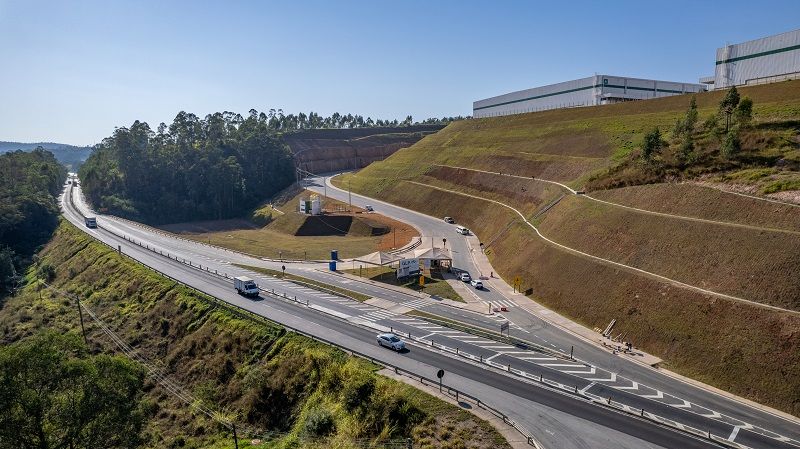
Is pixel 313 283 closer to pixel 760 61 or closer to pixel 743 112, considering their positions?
pixel 743 112

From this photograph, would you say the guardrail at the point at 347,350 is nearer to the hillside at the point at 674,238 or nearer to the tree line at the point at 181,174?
the hillside at the point at 674,238

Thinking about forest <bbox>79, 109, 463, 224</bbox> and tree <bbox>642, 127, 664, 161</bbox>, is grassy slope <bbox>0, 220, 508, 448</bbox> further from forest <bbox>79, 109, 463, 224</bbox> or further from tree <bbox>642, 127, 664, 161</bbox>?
forest <bbox>79, 109, 463, 224</bbox>

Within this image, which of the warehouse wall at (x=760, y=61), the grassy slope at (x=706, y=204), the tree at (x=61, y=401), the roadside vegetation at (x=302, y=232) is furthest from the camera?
the roadside vegetation at (x=302, y=232)

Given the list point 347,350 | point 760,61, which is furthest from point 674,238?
point 760,61

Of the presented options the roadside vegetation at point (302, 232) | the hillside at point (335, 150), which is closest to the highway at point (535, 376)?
the roadside vegetation at point (302, 232)

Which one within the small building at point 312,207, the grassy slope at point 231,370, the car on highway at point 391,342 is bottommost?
the grassy slope at point 231,370

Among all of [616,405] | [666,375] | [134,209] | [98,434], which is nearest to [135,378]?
[98,434]

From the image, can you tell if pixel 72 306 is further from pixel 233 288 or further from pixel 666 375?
pixel 666 375
